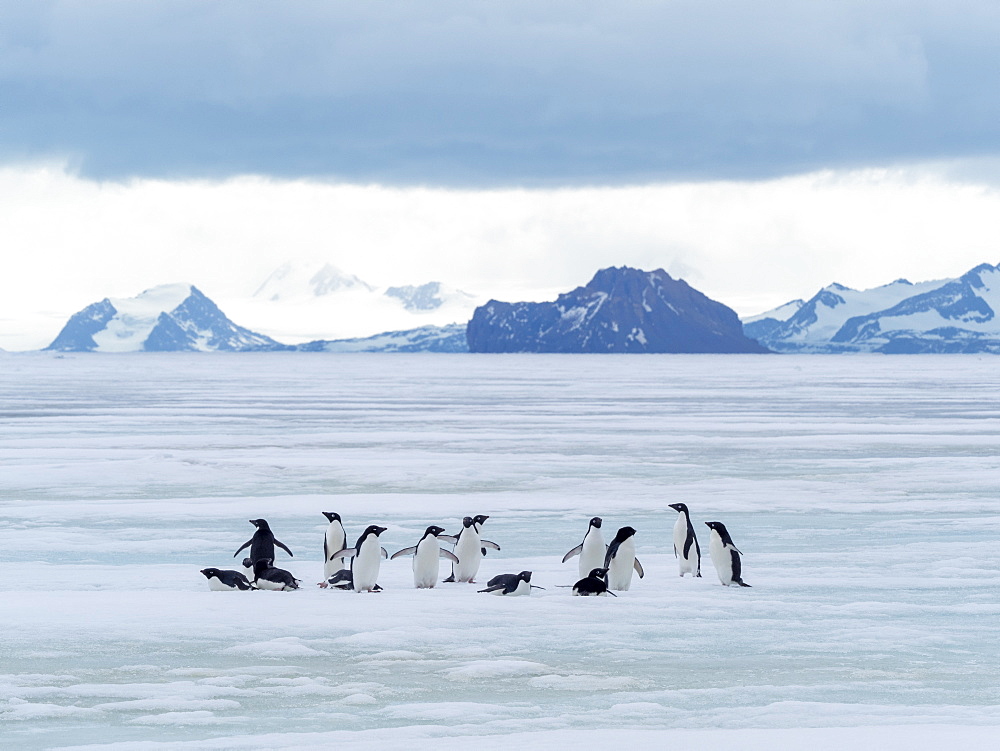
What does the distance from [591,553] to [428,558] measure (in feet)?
6.02

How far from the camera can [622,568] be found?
1455cm

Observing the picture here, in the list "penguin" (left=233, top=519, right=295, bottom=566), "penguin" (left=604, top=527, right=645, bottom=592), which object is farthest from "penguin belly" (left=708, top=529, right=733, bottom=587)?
"penguin" (left=233, top=519, right=295, bottom=566)

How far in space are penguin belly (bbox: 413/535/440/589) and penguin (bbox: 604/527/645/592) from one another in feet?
6.25

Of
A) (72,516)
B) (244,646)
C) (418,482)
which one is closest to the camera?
(244,646)

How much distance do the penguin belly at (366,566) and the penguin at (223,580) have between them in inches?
47.3

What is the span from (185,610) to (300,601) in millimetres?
1217

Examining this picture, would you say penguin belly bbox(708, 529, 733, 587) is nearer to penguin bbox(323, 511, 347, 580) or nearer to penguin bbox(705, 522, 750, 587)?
penguin bbox(705, 522, 750, 587)

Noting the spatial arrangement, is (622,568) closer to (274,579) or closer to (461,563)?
(461,563)

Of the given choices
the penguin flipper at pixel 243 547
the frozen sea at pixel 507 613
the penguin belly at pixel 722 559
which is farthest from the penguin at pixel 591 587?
the penguin flipper at pixel 243 547

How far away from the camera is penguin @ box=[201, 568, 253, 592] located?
14.0 metres

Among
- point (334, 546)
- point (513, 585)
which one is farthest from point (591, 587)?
point (334, 546)

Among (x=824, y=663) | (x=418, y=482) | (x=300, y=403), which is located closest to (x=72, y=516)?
(x=418, y=482)

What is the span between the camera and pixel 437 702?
9578 millimetres

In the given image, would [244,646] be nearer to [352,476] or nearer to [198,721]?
[198,721]
